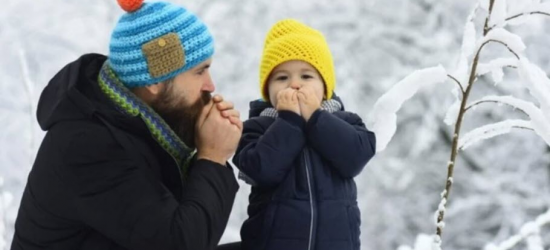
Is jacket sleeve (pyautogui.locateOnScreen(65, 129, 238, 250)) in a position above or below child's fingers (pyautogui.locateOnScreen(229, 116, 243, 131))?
below

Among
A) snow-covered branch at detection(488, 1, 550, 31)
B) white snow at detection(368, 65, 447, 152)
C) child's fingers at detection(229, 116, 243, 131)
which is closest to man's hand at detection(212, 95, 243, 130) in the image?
child's fingers at detection(229, 116, 243, 131)

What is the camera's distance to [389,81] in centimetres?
899

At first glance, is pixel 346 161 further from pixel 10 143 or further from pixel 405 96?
pixel 10 143

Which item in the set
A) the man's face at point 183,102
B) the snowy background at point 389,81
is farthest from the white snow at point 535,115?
the snowy background at point 389,81

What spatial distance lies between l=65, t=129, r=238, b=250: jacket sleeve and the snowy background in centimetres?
681

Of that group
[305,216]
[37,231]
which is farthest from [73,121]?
[305,216]

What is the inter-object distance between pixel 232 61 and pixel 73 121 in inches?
283

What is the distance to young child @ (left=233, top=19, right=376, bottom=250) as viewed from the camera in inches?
80.8

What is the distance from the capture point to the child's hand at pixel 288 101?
2131mm

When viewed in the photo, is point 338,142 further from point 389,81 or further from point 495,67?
point 389,81

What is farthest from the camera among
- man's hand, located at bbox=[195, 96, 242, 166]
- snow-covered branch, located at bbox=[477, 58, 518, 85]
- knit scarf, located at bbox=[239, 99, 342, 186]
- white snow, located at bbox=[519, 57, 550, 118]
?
knit scarf, located at bbox=[239, 99, 342, 186]

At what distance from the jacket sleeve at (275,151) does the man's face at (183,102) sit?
0.54 ft

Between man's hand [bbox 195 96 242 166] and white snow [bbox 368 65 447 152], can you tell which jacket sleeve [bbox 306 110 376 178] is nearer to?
white snow [bbox 368 65 447 152]

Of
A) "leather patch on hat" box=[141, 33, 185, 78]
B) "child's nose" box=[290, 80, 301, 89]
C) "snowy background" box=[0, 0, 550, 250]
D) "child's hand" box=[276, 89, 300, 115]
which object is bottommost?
"leather patch on hat" box=[141, 33, 185, 78]
